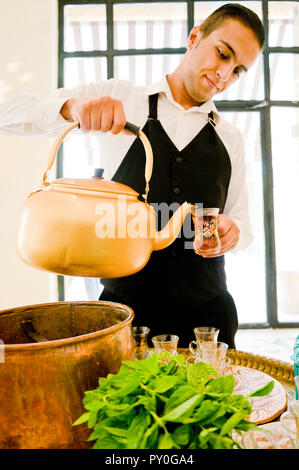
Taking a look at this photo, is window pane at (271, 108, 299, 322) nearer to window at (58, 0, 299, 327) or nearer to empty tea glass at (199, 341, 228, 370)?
window at (58, 0, 299, 327)

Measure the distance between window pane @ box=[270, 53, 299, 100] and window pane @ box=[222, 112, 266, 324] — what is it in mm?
422

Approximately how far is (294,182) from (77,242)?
4001mm

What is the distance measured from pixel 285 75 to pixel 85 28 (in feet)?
7.39

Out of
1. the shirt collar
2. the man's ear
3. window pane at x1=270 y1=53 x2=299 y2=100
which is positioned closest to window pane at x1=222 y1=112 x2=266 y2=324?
window pane at x1=270 y1=53 x2=299 y2=100

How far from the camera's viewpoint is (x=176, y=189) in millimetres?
1385

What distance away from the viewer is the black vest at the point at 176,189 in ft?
4.58

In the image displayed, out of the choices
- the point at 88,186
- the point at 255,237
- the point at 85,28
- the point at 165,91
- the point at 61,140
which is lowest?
the point at 255,237

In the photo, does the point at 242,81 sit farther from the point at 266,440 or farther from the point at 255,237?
the point at 266,440

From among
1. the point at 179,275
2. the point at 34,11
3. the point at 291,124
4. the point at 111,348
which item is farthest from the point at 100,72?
the point at 111,348

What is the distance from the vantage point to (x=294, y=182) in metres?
4.11

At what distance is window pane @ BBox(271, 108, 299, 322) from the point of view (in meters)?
3.78

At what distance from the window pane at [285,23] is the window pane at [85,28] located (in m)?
1.82

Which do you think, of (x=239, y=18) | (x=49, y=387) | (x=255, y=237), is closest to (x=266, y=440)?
(x=49, y=387)
